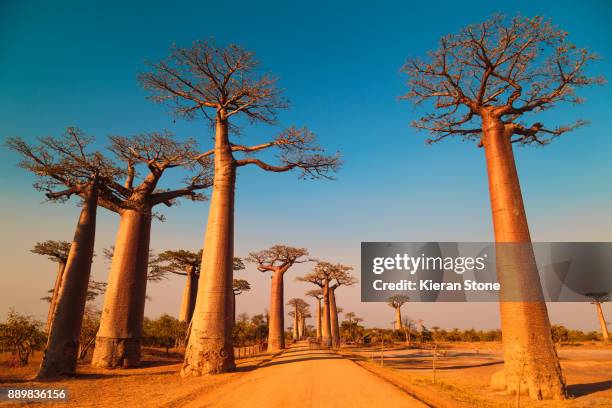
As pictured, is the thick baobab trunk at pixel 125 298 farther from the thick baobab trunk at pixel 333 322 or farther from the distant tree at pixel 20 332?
the thick baobab trunk at pixel 333 322

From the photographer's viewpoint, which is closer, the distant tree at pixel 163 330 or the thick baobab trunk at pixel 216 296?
the thick baobab trunk at pixel 216 296

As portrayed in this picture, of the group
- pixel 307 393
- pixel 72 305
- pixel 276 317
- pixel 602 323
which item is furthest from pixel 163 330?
pixel 602 323

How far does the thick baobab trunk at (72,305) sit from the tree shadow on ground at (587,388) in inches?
546

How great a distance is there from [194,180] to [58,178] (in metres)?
5.28

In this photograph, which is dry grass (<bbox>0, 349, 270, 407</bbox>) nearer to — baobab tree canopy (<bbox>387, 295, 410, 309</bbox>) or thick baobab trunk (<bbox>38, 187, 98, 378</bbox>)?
→ thick baobab trunk (<bbox>38, 187, 98, 378</bbox>)

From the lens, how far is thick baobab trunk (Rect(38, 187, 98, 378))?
33.4 ft

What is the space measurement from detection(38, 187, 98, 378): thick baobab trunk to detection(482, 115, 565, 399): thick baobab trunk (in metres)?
12.5

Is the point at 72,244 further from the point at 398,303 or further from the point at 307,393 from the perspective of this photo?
the point at 398,303

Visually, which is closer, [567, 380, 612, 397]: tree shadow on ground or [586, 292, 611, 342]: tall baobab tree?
[567, 380, 612, 397]: tree shadow on ground

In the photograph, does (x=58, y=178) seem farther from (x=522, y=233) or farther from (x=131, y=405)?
(x=522, y=233)

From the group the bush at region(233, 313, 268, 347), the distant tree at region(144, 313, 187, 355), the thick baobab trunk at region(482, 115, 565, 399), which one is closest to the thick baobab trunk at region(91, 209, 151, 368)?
the distant tree at region(144, 313, 187, 355)

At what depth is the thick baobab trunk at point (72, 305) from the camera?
401 inches

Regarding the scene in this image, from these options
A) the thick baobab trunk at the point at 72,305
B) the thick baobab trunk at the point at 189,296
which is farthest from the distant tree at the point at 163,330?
the thick baobab trunk at the point at 72,305

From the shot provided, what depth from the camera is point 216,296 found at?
10711 mm
